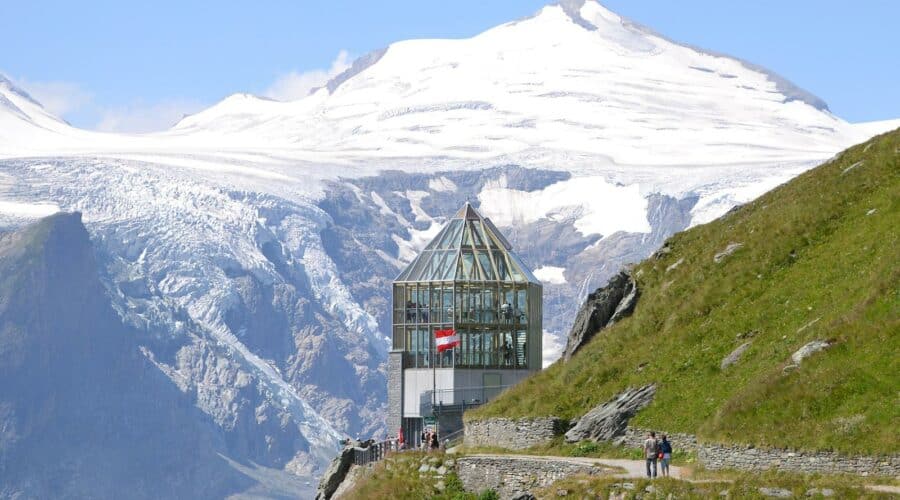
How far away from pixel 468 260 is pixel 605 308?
3345cm

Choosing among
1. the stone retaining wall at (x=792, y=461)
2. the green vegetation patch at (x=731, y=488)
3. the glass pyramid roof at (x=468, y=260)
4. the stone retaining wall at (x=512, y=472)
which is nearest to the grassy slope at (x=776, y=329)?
the stone retaining wall at (x=792, y=461)

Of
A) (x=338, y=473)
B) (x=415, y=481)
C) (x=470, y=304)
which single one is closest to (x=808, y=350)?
(x=415, y=481)

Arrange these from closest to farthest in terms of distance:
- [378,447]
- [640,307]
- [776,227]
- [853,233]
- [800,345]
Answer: [800,345] < [853,233] < [776,227] < [640,307] < [378,447]

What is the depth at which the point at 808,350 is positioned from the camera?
50688 millimetres

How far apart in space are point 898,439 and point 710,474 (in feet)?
20.3

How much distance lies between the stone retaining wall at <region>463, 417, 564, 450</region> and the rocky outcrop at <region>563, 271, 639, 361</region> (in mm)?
5394

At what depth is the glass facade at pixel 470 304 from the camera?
102 m

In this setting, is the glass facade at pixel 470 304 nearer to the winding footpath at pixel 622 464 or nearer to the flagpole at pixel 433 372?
the flagpole at pixel 433 372

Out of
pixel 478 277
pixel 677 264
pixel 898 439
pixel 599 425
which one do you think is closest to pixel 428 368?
pixel 478 277

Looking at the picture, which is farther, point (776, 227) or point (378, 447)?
point (378, 447)

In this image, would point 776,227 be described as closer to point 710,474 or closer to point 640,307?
point 640,307

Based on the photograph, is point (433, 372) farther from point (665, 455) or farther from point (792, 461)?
point (792, 461)

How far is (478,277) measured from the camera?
105000mm

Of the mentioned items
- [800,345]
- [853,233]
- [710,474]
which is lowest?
[710,474]
